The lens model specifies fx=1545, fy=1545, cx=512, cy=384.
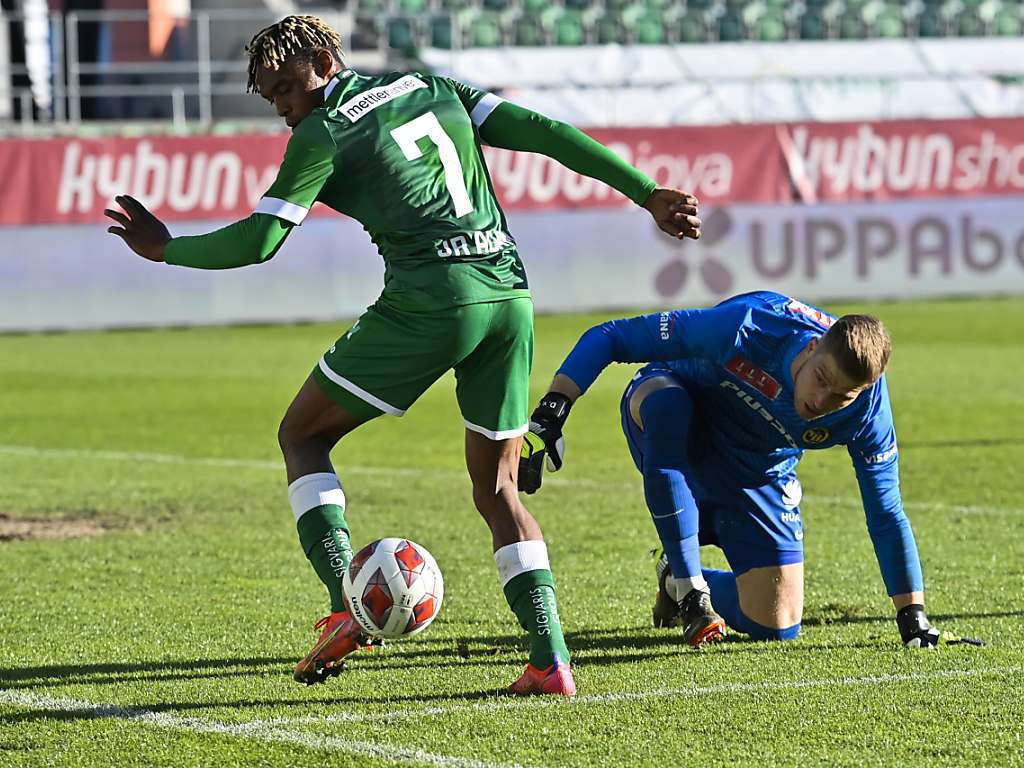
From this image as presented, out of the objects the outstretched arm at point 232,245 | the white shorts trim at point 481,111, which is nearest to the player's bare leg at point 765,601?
the white shorts trim at point 481,111

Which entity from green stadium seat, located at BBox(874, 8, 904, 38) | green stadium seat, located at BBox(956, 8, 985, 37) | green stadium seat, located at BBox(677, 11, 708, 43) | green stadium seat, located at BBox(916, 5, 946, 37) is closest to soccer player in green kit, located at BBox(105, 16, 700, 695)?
green stadium seat, located at BBox(677, 11, 708, 43)

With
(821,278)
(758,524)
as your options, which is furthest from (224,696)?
(821,278)

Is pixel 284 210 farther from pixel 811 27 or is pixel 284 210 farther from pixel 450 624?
pixel 811 27

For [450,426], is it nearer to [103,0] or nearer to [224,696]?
[224,696]

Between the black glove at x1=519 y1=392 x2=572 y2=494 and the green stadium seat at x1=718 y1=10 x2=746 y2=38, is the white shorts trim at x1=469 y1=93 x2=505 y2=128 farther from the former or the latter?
the green stadium seat at x1=718 y1=10 x2=746 y2=38

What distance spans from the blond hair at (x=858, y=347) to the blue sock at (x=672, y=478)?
90 centimetres

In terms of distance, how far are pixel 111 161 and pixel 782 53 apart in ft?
40.3

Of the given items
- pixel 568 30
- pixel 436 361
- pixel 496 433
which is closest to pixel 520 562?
pixel 496 433

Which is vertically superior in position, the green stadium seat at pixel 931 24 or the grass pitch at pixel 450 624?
the grass pitch at pixel 450 624

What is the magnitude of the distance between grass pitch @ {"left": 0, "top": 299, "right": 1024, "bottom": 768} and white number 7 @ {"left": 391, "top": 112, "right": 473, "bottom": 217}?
1403 mm

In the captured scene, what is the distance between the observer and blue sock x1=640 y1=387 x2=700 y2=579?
5199 mm

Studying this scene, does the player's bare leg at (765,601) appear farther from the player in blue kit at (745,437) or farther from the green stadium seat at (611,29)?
the green stadium seat at (611,29)

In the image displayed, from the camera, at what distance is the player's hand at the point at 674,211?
14.7ft

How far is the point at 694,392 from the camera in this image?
214 inches
